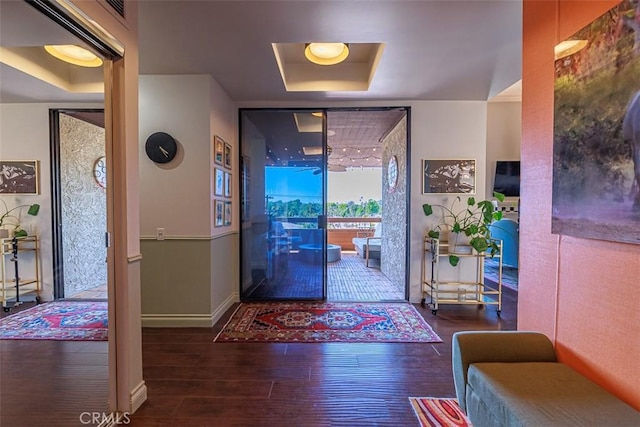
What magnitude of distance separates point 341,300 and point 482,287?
1863 millimetres

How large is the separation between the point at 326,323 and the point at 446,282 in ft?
5.54

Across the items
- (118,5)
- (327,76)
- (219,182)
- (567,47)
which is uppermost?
(327,76)

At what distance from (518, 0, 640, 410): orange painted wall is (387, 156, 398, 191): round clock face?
281 cm

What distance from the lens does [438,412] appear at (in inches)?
75.4

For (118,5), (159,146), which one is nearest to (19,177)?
(118,5)

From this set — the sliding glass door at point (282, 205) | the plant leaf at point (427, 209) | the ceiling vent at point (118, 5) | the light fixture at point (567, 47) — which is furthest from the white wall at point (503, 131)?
the ceiling vent at point (118, 5)

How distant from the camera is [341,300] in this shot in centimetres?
411

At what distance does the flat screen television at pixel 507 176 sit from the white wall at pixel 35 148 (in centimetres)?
591

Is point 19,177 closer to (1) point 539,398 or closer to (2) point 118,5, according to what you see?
(2) point 118,5

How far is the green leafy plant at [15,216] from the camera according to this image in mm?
1721

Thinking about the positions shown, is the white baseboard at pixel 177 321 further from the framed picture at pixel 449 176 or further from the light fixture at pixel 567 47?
the light fixture at pixel 567 47

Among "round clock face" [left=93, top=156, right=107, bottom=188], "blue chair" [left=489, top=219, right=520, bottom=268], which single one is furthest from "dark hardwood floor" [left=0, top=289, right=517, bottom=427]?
"blue chair" [left=489, top=219, right=520, bottom=268]

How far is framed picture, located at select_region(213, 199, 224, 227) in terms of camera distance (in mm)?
3387

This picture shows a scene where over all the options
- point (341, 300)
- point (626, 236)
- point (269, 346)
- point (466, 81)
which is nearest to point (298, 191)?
point (341, 300)
